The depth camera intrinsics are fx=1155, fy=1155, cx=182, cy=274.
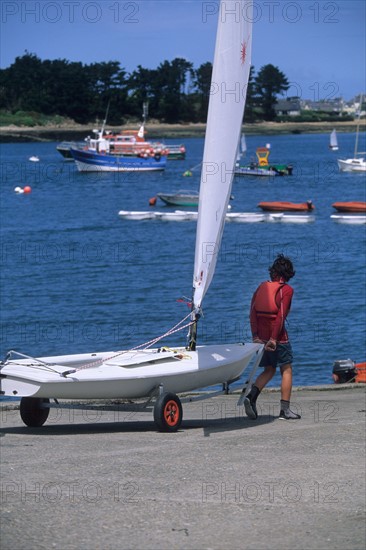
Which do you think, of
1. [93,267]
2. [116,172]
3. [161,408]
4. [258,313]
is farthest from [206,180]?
[116,172]

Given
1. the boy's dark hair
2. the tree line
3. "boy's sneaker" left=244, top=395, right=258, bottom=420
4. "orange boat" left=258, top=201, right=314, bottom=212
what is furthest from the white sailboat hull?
the tree line

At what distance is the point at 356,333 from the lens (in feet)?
91.8

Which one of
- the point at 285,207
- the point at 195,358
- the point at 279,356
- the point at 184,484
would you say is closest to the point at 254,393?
the point at 279,356

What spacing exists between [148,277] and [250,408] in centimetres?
2873

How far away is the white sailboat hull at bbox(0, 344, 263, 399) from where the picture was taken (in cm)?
1012

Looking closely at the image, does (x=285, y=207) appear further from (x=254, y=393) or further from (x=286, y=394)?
(x=254, y=393)

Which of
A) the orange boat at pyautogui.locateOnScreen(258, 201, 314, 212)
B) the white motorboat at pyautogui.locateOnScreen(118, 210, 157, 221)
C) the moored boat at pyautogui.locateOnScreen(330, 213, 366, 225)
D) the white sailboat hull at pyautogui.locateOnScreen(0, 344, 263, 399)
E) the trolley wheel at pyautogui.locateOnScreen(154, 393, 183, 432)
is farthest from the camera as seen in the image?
the orange boat at pyautogui.locateOnScreen(258, 201, 314, 212)

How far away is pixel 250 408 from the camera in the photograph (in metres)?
11.5

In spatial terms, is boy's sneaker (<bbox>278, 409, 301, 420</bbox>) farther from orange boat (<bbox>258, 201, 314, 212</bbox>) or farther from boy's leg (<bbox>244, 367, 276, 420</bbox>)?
orange boat (<bbox>258, 201, 314, 212</bbox>)

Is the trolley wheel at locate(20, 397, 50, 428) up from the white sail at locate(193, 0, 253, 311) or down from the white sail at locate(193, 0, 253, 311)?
down

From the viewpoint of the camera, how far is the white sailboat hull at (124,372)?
1012 centimetres

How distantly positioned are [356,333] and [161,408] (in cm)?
1799

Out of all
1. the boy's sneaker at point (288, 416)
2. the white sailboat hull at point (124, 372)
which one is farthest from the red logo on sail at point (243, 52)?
the boy's sneaker at point (288, 416)

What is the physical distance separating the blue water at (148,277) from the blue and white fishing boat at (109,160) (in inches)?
941
